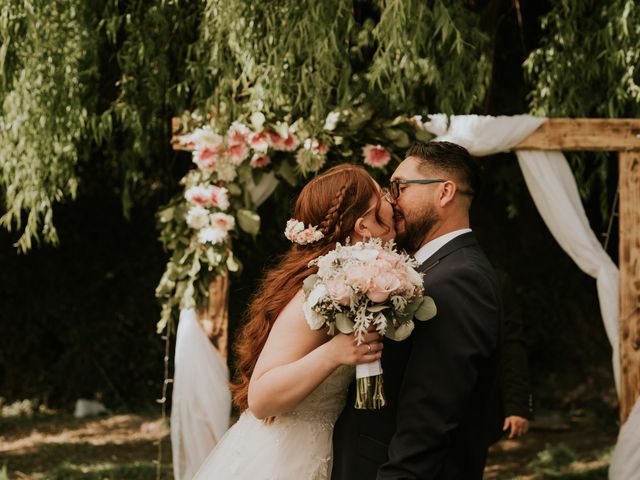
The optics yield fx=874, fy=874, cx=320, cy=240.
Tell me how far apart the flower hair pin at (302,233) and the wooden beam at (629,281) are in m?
3.21

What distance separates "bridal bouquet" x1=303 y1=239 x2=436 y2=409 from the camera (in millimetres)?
2182

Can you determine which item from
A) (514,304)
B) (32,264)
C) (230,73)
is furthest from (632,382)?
(32,264)

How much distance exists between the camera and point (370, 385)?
7.44ft

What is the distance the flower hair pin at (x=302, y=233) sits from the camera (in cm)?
263

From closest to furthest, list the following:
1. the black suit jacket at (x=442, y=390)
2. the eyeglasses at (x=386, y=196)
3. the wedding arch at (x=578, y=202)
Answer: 1. the black suit jacket at (x=442, y=390)
2. the eyeglasses at (x=386, y=196)
3. the wedding arch at (x=578, y=202)

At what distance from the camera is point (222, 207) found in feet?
16.7

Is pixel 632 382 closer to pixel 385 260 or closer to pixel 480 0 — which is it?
pixel 480 0

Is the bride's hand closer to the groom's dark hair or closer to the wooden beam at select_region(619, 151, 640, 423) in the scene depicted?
the groom's dark hair

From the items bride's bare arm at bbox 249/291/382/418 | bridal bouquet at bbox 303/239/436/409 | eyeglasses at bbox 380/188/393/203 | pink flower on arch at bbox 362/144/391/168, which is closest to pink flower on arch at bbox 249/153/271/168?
pink flower on arch at bbox 362/144/391/168

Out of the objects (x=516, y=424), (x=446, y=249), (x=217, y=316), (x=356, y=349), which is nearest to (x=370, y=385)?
(x=356, y=349)

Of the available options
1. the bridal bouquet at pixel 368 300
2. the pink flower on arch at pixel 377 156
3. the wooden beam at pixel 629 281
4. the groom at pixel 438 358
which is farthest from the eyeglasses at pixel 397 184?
the wooden beam at pixel 629 281

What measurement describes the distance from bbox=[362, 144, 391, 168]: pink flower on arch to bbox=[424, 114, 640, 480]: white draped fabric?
32cm

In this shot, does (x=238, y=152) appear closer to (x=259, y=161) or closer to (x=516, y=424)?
(x=259, y=161)

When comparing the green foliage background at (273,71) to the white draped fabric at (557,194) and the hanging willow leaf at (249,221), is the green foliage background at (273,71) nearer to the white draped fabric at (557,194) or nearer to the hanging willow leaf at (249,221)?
the white draped fabric at (557,194)
